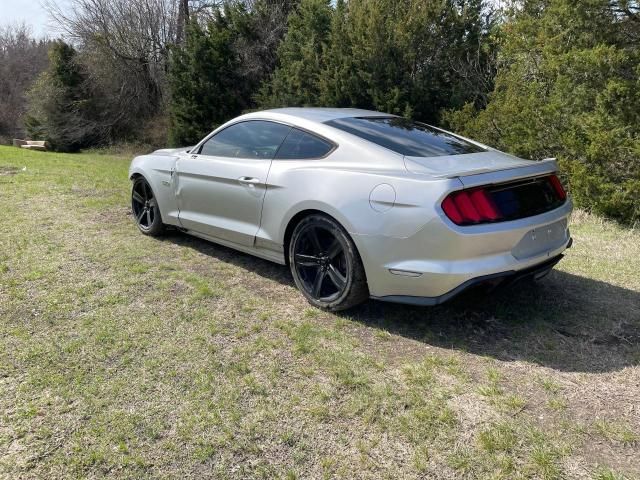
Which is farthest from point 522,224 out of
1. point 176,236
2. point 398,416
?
point 176,236

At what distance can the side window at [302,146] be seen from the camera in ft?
12.5

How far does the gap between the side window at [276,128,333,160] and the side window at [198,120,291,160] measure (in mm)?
87

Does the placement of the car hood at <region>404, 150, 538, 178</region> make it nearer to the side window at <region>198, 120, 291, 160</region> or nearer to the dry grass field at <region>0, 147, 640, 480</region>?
the dry grass field at <region>0, 147, 640, 480</region>

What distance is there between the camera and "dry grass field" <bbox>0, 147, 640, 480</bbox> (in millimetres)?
2271

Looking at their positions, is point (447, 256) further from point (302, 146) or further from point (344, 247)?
point (302, 146)

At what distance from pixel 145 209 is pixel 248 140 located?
186 cm

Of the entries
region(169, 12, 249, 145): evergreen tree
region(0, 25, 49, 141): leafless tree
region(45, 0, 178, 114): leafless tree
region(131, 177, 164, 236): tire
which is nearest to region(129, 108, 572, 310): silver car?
region(131, 177, 164, 236): tire

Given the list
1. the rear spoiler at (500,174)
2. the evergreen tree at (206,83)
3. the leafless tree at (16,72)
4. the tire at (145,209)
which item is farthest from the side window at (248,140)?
the leafless tree at (16,72)

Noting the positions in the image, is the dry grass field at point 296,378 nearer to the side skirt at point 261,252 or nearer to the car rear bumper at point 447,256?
the side skirt at point 261,252

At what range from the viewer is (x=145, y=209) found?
5.70 meters

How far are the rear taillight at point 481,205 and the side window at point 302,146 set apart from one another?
1.09 meters

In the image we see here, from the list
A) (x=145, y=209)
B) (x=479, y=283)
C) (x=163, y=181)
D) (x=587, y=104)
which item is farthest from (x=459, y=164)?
(x=587, y=104)

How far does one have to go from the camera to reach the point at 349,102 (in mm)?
13664

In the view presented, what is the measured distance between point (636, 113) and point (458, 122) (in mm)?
3854
